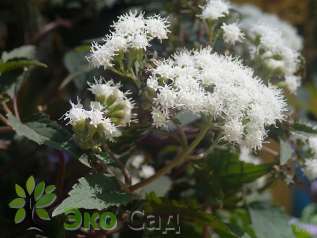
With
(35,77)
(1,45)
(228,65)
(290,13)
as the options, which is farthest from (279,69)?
(290,13)

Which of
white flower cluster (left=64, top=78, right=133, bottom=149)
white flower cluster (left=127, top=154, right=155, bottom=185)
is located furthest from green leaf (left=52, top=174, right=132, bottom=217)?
white flower cluster (left=127, top=154, right=155, bottom=185)

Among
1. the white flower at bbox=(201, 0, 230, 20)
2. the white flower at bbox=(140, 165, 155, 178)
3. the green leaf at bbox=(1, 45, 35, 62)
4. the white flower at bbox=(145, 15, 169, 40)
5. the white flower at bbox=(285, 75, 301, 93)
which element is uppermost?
the green leaf at bbox=(1, 45, 35, 62)

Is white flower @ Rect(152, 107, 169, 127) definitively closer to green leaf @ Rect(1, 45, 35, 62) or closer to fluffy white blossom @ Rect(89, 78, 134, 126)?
fluffy white blossom @ Rect(89, 78, 134, 126)

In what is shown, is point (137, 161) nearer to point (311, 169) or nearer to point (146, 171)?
point (146, 171)

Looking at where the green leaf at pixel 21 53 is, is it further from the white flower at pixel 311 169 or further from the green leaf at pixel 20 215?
the white flower at pixel 311 169

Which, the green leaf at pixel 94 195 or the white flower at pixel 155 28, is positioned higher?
the white flower at pixel 155 28

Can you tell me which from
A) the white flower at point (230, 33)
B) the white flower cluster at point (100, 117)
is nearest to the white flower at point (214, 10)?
the white flower at point (230, 33)
